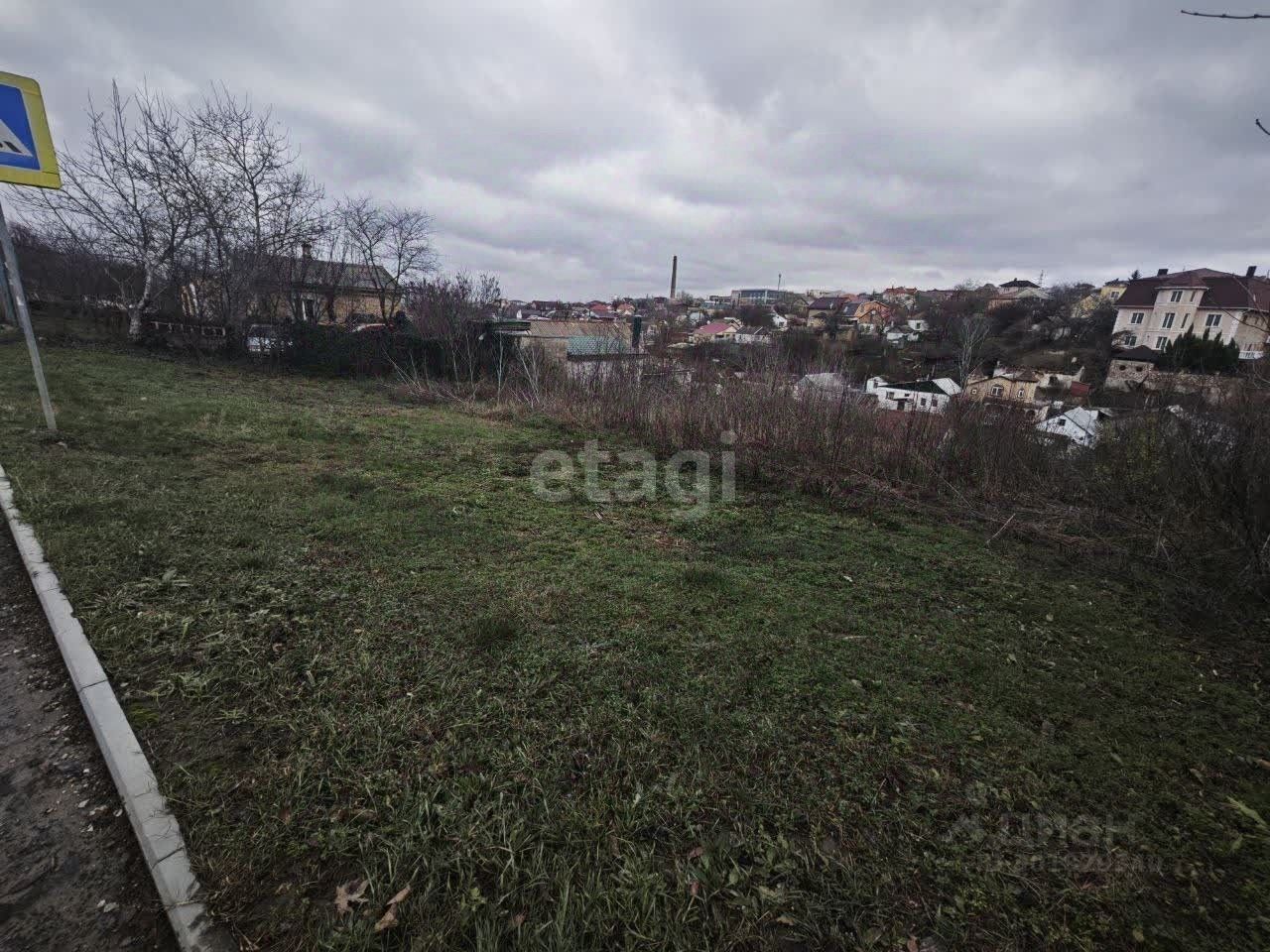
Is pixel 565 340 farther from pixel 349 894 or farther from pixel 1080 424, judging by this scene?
pixel 349 894

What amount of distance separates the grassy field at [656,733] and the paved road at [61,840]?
15 cm

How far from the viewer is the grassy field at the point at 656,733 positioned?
1461mm

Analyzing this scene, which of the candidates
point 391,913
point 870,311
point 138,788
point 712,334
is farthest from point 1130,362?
point 138,788

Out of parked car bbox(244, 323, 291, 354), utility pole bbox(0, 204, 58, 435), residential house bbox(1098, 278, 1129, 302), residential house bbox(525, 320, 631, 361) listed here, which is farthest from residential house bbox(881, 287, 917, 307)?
utility pole bbox(0, 204, 58, 435)

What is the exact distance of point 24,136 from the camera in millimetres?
4141

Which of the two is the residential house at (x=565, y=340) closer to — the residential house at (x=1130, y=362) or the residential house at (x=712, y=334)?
the residential house at (x=712, y=334)

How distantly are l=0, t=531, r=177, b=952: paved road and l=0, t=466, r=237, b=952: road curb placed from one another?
43 millimetres

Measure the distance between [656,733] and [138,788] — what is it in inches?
66.6

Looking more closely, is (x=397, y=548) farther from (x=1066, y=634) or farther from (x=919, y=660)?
(x=1066, y=634)

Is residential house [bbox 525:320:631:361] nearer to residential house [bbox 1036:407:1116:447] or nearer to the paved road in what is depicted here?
residential house [bbox 1036:407:1116:447]

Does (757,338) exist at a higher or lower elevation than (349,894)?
higher

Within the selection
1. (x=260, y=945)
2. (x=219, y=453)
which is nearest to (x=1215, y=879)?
(x=260, y=945)

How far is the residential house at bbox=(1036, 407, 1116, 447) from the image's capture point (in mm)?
5797

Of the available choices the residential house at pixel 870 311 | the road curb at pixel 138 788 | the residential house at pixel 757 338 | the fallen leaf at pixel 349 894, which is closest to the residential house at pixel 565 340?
the residential house at pixel 757 338
